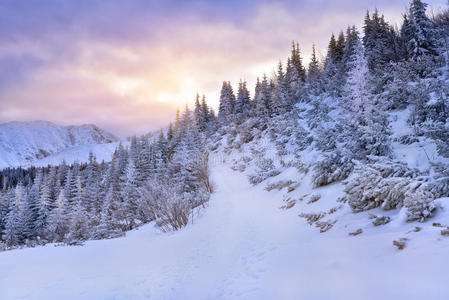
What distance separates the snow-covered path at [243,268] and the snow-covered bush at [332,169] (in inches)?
84.7

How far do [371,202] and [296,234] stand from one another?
218cm

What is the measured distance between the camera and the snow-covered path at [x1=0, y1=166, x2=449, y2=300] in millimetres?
3131

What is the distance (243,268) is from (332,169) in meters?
6.15

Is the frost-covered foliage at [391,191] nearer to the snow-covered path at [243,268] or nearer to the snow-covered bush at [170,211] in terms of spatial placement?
the snow-covered path at [243,268]

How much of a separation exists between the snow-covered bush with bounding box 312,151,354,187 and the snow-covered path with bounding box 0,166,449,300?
7.06 feet

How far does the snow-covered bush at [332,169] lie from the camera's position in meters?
9.48

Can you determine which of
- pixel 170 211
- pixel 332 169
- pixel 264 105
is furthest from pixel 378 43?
pixel 170 211

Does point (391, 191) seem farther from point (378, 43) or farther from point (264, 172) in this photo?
point (378, 43)

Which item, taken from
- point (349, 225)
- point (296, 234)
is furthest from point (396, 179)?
point (296, 234)

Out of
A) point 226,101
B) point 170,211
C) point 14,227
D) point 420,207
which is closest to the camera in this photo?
point 420,207

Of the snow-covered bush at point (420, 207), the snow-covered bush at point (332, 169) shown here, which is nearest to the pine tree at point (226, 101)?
the snow-covered bush at point (332, 169)

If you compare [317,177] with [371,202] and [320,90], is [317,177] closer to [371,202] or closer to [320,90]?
[371,202]

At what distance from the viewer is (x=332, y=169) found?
33.0ft

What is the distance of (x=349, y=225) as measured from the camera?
19.1 ft
